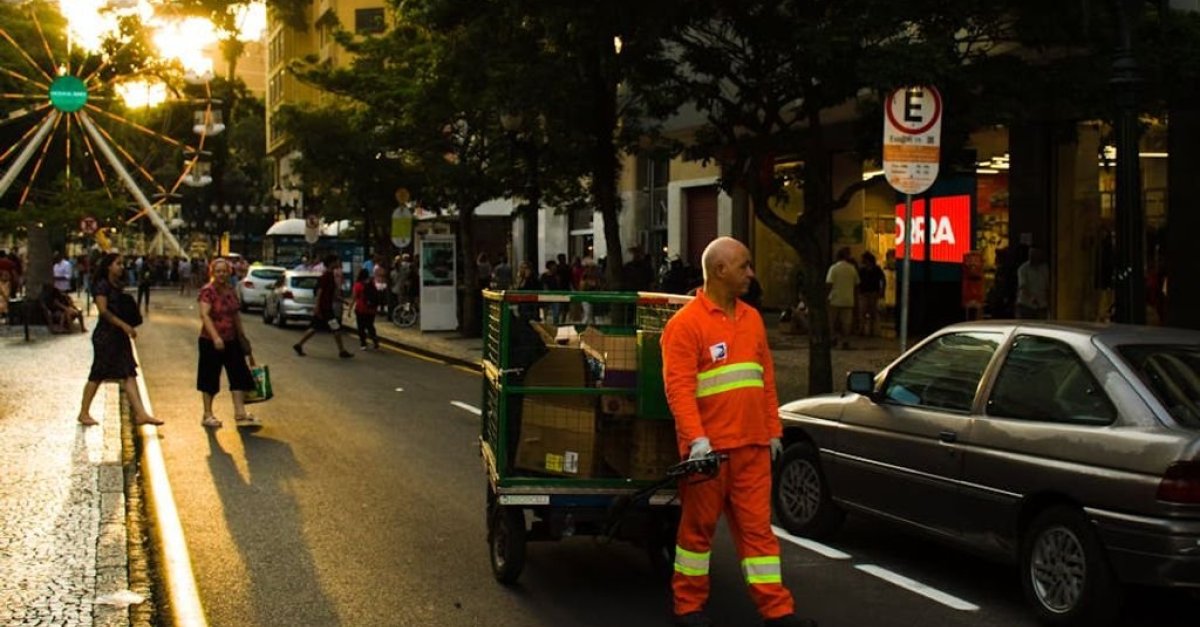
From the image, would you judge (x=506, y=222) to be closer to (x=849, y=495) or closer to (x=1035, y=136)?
(x=1035, y=136)

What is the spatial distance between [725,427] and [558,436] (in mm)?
1366

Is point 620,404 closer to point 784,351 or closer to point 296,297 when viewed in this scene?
point 784,351

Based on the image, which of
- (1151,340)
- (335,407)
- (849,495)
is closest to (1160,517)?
(1151,340)

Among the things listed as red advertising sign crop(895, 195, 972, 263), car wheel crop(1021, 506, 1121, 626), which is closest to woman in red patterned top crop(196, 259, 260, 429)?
car wheel crop(1021, 506, 1121, 626)

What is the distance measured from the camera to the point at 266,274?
4322 cm

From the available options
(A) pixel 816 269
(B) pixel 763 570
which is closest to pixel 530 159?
(A) pixel 816 269

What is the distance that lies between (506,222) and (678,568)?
43669 mm

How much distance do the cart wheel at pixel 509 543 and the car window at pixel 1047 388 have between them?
100 inches

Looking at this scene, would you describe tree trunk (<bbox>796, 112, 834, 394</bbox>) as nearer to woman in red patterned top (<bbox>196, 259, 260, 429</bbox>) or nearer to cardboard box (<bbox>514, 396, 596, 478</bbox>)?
woman in red patterned top (<bbox>196, 259, 260, 429</bbox>)

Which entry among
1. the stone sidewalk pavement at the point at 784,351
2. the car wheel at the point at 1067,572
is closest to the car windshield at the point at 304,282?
the stone sidewalk pavement at the point at 784,351

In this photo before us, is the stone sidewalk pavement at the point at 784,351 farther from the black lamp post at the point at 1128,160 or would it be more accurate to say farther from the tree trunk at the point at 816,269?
the black lamp post at the point at 1128,160

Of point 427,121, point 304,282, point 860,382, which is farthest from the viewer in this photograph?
point 304,282

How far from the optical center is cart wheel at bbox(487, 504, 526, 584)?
23.6 ft

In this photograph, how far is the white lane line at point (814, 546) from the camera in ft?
26.8
